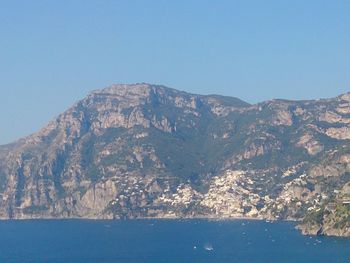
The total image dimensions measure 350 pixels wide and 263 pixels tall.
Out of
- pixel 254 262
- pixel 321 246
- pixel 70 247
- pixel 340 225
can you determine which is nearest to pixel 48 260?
pixel 70 247

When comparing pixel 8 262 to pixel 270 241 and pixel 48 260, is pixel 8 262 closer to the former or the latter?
pixel 48 260

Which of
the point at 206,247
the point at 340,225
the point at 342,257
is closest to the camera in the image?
the point at 342,257

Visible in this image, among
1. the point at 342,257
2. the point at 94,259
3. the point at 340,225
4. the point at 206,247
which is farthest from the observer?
the point at 340,225

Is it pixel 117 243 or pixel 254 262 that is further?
pixel 117 243

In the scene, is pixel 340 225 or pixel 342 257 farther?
pixel 340 225

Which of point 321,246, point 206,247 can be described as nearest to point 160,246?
point 206,247

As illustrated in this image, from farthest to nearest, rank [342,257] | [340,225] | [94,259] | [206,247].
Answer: [340,225] < [206,247] < [94,259] < [342,257]

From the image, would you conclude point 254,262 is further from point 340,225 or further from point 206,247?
point 340,225

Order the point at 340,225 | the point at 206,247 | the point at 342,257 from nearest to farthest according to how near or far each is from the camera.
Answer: the point at 342,257
the point at 206,247
the point at 340,225

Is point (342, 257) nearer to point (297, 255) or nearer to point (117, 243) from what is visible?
point (297, 255)
